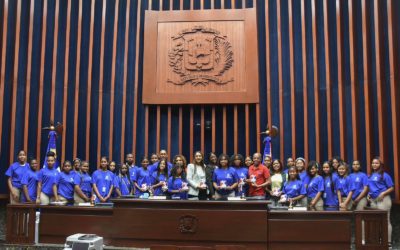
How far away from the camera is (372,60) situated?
6.85 meters

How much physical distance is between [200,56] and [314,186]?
3.36 m

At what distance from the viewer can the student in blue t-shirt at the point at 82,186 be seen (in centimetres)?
577

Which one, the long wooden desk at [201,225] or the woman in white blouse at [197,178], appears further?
the woman in white blouse at [197,178]

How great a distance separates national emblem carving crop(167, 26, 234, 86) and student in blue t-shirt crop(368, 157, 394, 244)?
2.93m

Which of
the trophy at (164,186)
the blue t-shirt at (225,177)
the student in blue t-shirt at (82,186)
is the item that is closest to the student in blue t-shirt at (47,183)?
the student in blue t-shirt at (82,186)

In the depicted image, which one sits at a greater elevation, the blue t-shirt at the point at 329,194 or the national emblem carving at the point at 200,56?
the national emblem carving at the point at 200,56

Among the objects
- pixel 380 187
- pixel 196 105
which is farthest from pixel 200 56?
pixel 380 187

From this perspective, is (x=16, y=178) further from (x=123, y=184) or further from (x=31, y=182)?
(x=123, y=184)

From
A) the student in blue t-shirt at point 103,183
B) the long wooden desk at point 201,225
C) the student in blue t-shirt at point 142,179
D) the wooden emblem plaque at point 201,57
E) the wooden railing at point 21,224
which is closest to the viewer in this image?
the long wooden desk at point 201,225

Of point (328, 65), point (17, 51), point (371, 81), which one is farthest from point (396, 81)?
point (17, 51)

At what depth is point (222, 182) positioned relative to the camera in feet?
18.2

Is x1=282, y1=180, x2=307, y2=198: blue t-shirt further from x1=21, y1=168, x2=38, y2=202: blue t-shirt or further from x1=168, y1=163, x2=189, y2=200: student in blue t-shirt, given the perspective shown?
x1=21, y1=168, x2=38, y2=202: blue t-shirt

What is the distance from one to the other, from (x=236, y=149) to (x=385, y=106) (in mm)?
2444

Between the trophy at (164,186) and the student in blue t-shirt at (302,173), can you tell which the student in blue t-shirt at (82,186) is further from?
the student in blue t-shirt at (302,173)
